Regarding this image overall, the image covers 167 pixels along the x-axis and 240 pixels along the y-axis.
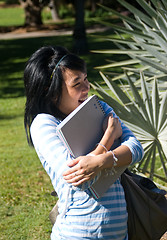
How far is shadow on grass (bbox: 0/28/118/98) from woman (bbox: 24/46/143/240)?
6106 millimetres

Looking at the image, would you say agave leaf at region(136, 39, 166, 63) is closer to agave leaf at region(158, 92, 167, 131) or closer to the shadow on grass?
agave leaf at region(158, 92, 167, 131)

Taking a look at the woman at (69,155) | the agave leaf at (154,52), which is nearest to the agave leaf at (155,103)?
the agave leaf at (154,52)

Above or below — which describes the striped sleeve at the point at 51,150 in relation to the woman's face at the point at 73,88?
below

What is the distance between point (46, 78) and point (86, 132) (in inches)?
12.7

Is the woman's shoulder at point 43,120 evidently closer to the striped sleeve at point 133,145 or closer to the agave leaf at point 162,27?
the striped sleeve at point 133,145

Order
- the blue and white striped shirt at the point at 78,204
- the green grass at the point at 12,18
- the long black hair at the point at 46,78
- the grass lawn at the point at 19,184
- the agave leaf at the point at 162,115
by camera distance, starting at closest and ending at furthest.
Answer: the blue and white striped shirt at the point at 78,204
the long black hair at the point at 46,78
the agave leaf at the point at 162,115
the grass lawn at the point at 19,184
the green grass at the point at 12,18

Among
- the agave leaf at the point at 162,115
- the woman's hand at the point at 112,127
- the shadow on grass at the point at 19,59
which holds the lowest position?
the shadow on grass at the point at 19,59

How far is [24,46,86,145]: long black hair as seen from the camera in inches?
75.2

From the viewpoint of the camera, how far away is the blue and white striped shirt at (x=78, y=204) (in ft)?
5.76

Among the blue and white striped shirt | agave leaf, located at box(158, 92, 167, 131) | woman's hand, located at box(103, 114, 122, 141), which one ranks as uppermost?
woman's hand, located at box(103, 114, 122, 141)

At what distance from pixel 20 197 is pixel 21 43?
1440 cm

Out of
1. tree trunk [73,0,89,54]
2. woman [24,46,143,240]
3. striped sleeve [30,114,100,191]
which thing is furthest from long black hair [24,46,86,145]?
tree trunk [73,0,89,54]

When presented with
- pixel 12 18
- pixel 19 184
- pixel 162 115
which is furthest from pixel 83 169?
pixel 12 18

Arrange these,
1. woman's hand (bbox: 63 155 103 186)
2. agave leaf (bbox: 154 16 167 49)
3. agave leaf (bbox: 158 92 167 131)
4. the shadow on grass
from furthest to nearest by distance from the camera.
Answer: the shadow on grass → agave leaf (bbox: 154 16 167 49) → agave leaf (bbox: 158 92 167 131) → woman's hand (bbox: 63 155 103 186)
